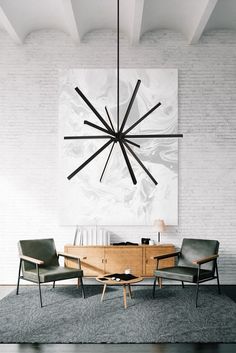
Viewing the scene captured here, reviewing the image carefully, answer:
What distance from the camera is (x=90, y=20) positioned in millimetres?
7145

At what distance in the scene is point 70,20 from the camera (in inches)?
264

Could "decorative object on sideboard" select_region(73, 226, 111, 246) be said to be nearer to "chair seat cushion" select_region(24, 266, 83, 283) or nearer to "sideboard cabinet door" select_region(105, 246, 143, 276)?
"sideboard cabinet door" select_region(105, 246, 143, 276)

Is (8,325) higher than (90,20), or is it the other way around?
(90,20)

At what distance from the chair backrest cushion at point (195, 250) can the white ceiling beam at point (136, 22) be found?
3.45 meters

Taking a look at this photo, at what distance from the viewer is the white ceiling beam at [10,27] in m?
6.52

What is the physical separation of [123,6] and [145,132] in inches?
80.8

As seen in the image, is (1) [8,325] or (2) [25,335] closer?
(2) [25,335]

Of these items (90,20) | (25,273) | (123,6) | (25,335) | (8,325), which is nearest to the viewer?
(25,335)

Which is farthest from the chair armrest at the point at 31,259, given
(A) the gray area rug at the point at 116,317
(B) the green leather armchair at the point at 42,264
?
(A) the gray area rug at the point at 116,317

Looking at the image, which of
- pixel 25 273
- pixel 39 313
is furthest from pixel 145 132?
pixel 39 313

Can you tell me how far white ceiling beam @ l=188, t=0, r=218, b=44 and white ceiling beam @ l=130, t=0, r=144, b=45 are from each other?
2.94 ft

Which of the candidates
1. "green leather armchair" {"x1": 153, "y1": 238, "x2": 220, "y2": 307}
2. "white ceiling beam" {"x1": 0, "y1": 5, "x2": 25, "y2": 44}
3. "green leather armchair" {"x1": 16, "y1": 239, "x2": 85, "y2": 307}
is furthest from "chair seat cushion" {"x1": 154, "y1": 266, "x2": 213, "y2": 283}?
"white ceiling beam" {"x1": 0, "y1": 5, "x2": 25, "y2": 44}

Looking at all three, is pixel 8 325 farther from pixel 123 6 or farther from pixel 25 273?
pixel 123 6

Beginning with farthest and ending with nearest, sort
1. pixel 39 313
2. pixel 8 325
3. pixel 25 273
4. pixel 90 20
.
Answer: pixel 90 20
pixel 25 273
pixel 39 313
pixel 8 325
